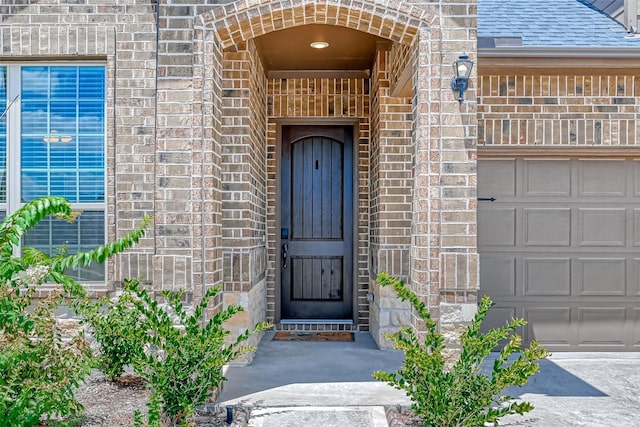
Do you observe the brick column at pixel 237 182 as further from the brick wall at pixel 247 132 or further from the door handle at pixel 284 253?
the door handle at pixel 284 253

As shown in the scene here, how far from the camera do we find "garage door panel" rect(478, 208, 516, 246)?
5.82 meters

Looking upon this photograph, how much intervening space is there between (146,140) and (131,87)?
0.48m

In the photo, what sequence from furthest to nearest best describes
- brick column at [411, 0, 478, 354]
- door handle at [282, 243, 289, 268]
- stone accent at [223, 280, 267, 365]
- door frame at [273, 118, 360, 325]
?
door handle at [282, 243, 289, 268]
door frame at [273, 118, 360, 325]
stone accent at [223, 280, 267, 365]
brick column at [411, 0, 478, 354]

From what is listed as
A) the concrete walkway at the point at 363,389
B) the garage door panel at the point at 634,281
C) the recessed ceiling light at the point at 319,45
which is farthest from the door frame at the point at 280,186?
the garage door panel at the point at 634,281

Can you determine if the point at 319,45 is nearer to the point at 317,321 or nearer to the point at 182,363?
the point at 317,321

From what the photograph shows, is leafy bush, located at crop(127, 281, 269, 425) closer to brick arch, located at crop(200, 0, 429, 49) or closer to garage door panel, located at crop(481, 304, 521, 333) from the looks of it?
brick arch, located at crop(200, 0, 429, 49)

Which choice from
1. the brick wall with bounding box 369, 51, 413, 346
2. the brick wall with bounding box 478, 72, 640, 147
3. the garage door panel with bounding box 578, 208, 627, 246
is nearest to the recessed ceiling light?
the brick wall with bounding box 369, 51, 413, 346

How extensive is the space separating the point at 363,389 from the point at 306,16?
2.75 metres

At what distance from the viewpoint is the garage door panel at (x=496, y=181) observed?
229 inches

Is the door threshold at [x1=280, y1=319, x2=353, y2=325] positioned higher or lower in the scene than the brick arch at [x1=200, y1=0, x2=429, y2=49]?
lower

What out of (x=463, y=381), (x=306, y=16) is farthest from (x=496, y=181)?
(x=463, y=381)

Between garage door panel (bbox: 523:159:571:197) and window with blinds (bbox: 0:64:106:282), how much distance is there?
407cm

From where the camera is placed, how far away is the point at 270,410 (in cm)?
387

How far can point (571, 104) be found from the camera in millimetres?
5645
